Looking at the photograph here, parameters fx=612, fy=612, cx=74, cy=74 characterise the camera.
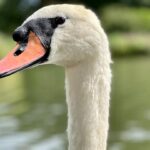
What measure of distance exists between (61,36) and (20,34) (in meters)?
0.20

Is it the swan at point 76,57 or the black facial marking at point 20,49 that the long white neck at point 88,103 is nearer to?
the swan at point 76,57

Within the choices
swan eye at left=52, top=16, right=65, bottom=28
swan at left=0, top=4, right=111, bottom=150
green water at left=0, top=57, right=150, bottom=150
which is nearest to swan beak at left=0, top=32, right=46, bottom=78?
swan at left=0, top=4, right=111, bottom=150

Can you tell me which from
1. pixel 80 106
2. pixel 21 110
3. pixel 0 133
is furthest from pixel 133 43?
pixel 80 106

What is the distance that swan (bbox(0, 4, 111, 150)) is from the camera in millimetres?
2748

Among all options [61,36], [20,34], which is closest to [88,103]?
[61,36]

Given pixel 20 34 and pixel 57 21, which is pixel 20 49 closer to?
pixel 20 34

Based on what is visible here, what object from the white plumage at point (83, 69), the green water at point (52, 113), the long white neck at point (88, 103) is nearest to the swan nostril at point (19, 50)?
the white plumage at point (83, 69)

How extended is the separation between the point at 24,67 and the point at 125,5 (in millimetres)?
29893

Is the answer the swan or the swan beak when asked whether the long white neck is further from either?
the swan beak

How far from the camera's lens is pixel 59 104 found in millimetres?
12117

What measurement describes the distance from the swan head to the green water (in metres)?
5.80

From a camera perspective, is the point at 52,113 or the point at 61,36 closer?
the point at 61,36

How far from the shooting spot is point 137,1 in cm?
3291

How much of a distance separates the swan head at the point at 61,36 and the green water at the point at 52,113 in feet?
19.0
